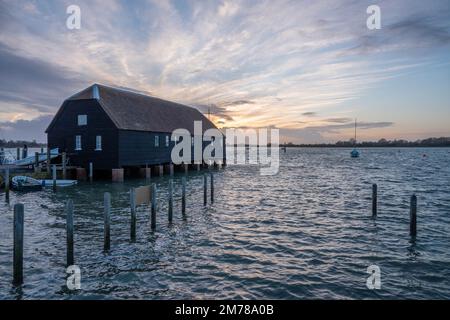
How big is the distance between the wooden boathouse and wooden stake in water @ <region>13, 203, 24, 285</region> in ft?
70.3

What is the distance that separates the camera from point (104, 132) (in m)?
29.5

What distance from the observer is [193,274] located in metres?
9.25

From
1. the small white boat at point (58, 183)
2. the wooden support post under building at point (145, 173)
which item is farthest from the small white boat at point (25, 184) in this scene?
the wooden support post under building at point (145, 173)

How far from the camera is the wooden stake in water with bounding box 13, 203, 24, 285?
7.95 m

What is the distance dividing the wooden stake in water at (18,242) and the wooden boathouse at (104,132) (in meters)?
21.4

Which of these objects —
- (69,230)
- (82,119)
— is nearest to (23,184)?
(82,119)

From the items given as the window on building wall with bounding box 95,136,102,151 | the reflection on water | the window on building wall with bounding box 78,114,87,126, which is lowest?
the reflection on water

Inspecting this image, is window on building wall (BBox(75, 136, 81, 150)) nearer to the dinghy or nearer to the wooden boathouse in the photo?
the wooden boathouse

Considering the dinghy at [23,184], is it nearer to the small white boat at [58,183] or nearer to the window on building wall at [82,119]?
the small white boat at [58,183]

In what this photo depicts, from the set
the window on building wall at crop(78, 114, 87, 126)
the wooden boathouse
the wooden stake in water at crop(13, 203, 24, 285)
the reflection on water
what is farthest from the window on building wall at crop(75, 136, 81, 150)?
the wooden stake in water at crop(13, 203, 24, 285)

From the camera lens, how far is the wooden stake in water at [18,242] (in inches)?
313
